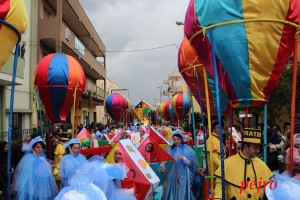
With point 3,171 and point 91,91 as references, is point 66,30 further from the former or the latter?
point 3,171

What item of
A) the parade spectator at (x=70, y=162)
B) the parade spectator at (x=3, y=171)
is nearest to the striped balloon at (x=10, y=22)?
the parade spectator at (x=70, y=162)

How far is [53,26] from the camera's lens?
70.6 ft

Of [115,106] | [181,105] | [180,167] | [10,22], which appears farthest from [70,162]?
[181,105]

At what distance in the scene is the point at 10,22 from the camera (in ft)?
12.4

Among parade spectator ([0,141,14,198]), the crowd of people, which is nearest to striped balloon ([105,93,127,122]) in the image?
the crowd of people

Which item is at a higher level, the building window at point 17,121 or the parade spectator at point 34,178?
the building window at point 17,121

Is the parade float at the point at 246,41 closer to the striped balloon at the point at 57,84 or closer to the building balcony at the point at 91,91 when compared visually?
the striped balloon at the point at 57,84

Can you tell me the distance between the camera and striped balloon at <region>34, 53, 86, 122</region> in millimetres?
8406

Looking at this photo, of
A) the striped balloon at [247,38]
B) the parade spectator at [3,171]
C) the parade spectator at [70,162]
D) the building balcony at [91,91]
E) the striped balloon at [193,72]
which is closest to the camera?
the striped balloon at [247,38]

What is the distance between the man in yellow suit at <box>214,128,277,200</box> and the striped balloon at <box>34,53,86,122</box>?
17.9 ft

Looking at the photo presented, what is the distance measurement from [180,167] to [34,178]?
287 cm

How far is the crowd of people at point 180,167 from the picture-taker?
12.5 ft

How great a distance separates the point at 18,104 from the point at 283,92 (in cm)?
1347

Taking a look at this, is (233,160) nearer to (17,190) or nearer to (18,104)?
(17,190)
